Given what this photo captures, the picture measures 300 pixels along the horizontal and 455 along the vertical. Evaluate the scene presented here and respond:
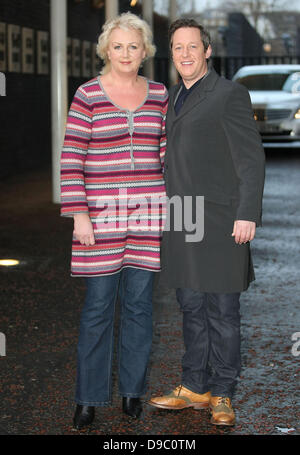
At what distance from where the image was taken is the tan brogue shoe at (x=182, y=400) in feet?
14.7

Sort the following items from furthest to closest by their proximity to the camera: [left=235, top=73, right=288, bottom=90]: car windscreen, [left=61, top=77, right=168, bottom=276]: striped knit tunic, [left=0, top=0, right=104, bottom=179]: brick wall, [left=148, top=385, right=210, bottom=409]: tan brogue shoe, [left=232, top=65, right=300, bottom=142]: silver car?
[left=235, top=73, right=288, bottom=90]: car windscreen < [left=232, top=65, right=300, bottom=142]: silver car < [left=0, top=0, right=104, bottom=179]: brick wall < [left=148, top=385, right=210, bottom=409]: tan brogue shoe < [left=61, top=77, right=168, bottom=276]: striped knit tunic

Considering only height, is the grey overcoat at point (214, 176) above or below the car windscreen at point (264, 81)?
below

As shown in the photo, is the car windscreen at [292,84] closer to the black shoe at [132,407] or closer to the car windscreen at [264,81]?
the car windscreen at [264,81]

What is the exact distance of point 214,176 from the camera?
4191mm

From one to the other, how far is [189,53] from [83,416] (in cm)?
169

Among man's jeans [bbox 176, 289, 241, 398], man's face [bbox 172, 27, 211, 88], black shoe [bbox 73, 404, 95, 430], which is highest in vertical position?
man's face [bbox 172, 27, 211, 88]

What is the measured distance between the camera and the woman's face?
4086 millimetres

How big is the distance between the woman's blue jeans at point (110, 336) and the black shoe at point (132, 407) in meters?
0.04

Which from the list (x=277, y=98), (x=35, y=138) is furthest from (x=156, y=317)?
(x=277, y=98)

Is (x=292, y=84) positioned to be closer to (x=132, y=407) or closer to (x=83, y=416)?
(x=132, y=407)

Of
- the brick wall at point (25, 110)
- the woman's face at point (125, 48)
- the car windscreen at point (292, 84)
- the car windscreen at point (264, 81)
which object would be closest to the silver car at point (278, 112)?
the car windscreen at point (292, 84)

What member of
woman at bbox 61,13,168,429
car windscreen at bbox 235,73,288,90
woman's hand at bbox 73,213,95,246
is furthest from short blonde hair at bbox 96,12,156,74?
car windscreen at bbox 235,73,288,90

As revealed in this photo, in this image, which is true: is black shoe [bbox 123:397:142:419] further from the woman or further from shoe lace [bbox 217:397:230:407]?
shoe lace [bbox 217:397:230:407]
